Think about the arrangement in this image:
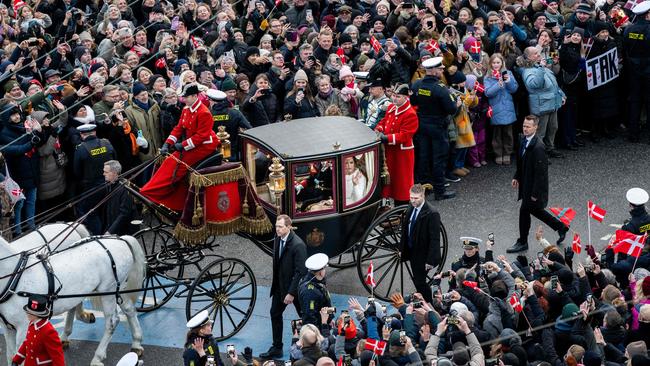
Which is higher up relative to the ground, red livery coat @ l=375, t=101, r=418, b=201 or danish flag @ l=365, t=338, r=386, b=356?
red livery coat @ l=375, t=101, r=418, b=201

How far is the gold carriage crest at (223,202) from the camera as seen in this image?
14.1m

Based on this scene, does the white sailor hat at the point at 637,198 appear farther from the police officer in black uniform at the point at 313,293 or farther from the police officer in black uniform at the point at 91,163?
the police officer in black uniform at the point at 91,163

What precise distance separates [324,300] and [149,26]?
958 centimetres

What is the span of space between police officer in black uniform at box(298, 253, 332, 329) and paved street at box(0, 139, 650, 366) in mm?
1197

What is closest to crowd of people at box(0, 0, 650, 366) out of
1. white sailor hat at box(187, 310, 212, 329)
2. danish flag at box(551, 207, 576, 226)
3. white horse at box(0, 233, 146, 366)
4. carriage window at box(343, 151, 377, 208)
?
danish flag at box(551, 207, 576, 226)

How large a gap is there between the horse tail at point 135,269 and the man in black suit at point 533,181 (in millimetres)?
5237

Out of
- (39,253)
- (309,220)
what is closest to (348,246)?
(309,220)

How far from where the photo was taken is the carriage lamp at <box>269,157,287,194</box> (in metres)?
14.1

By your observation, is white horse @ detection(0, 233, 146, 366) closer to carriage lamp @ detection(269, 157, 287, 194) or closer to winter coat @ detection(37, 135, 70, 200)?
carriage lamp @ detection(269, 157, 287, 194)

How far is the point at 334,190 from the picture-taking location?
14727mm

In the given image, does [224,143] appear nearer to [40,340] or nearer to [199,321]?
[199,321]

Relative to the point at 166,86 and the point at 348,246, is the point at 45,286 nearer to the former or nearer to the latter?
the point at 348,246

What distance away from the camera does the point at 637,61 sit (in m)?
20.0

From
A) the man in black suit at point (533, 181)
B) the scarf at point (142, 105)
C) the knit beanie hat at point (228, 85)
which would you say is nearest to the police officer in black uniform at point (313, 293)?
the man in black suit at point (533, 181)
